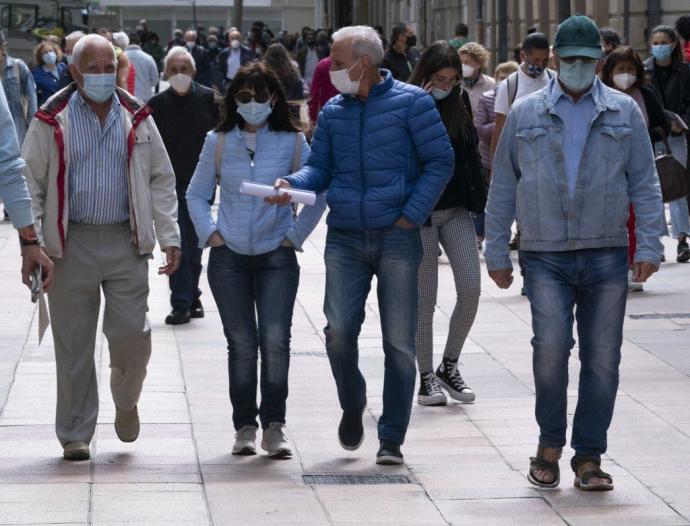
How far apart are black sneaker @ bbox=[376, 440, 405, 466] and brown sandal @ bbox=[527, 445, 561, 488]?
25.0 inches

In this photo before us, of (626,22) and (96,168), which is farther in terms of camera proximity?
(626,22)

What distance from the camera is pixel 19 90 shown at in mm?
18672

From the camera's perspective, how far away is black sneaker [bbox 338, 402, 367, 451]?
7602 millimetres

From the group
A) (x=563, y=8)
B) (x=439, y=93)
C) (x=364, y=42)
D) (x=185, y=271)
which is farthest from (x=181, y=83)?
(x=563, y=8)

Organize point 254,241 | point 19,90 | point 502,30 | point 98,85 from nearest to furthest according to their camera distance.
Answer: point 98,85 < point 254,241 < point 19,90 < point 502,30

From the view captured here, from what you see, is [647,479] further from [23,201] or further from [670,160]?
[670,160]

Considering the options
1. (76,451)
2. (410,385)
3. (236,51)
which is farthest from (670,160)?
(236,51)

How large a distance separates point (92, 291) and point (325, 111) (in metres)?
1.20

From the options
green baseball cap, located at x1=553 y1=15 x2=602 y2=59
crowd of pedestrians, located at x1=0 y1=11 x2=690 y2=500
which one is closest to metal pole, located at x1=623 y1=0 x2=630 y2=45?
crowd of pedestrians, located at x1=0 y1=11 x2=690 y2=500

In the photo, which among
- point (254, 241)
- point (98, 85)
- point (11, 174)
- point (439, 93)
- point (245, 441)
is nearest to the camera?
point (11, 174)

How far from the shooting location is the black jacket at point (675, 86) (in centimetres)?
1459

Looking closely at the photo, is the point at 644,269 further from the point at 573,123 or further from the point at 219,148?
the point at 219,148

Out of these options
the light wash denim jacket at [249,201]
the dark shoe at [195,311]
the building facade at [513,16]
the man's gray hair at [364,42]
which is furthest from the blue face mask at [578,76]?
the building facade at [513,16]

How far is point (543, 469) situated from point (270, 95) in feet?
6.35
